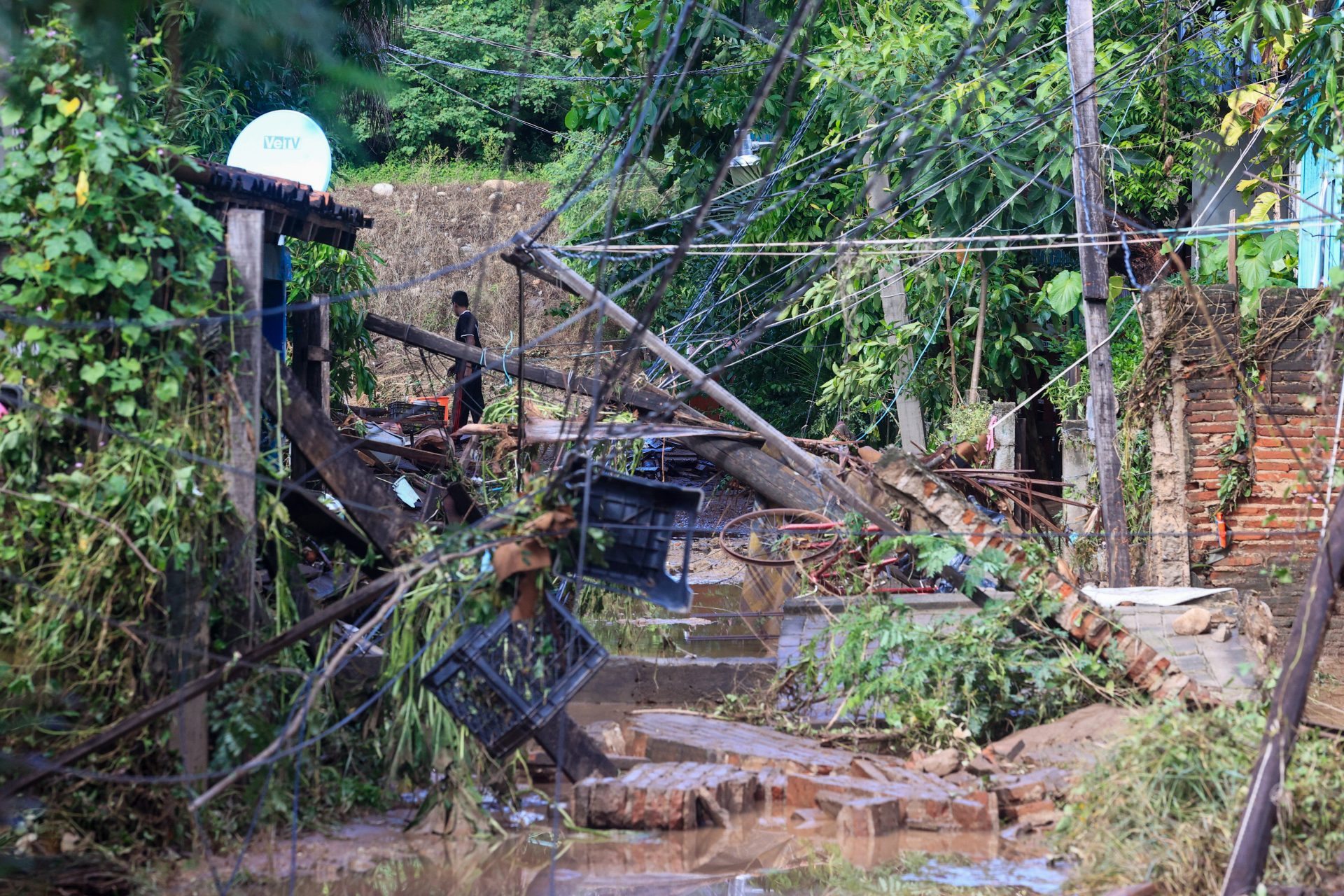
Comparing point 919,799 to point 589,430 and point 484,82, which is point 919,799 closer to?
point 589,430

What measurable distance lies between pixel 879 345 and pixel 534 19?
413 inches

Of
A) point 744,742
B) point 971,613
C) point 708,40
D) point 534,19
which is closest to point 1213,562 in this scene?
point 971,613

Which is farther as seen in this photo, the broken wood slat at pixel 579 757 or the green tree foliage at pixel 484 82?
the green tree foliage at pixel 484 82

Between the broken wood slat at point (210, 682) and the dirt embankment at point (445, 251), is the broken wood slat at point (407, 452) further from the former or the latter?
the dirt embankment at point (445, 251)

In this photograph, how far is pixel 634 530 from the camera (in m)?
5.39

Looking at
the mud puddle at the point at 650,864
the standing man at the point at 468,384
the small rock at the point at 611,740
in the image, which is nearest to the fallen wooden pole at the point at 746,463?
the small rock at the point at 611,740

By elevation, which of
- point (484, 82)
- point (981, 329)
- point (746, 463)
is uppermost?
point (484, 82)

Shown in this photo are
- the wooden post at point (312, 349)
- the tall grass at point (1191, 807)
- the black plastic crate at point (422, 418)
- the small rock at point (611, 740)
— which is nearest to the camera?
the tall grass at point (1191, 807)

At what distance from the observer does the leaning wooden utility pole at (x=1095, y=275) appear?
9.08 m

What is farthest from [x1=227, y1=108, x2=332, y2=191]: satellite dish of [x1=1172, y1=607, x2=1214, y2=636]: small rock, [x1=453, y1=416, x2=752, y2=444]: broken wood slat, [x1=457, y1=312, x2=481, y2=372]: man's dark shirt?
[x1=1172, y1=607, x2=1214, y2=636]: small rock

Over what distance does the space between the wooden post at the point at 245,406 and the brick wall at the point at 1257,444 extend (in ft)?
23.6

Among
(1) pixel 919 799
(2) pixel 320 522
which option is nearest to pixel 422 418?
(2) pixel 320 522

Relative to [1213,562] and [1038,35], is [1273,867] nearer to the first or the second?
[1213,562]

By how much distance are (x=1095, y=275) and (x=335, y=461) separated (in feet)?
19.8
